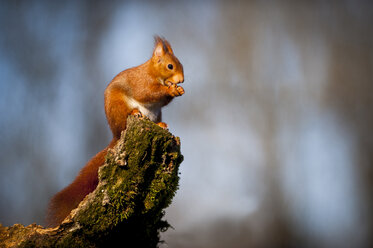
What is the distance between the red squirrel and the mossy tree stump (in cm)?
19

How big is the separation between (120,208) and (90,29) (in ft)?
5.64

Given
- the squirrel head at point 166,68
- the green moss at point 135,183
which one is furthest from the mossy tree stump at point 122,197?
the squirrel head at point 166,68

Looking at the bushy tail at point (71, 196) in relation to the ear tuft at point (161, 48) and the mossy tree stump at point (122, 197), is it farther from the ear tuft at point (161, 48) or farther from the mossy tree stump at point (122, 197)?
the ear tuft at point (161, 48)

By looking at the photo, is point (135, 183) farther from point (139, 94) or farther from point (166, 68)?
point (166, 68)

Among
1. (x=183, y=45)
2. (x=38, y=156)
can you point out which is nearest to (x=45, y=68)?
(x=38, y=156)

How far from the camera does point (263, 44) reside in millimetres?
2436

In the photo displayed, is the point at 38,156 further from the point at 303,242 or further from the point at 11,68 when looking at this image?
the point at 303,242

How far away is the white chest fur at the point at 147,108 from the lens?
127cm

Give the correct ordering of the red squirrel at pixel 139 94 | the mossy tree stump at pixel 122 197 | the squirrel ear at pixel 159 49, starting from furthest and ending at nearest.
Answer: the squirrel ear at pixel 159 49 < the red squirrel at pixel 139 94 < the mossy tree stump at pixel 122 197

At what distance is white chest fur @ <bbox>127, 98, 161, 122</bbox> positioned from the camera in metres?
1.27

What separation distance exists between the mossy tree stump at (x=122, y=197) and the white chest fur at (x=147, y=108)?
9.4 inches

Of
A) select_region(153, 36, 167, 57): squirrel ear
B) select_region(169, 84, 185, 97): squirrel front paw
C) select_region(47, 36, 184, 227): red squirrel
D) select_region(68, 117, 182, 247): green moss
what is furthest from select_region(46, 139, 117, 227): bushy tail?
select_region(153, 36, 167, 57): squirrel ear

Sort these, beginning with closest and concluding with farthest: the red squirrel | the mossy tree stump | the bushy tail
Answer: the mossy tree stump
the bushy tail
the red squirrel

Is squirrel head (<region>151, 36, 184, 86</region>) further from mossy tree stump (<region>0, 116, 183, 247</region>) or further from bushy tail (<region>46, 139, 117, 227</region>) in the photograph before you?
bushy tail (<region>46, 139, 117, 227</region>)
